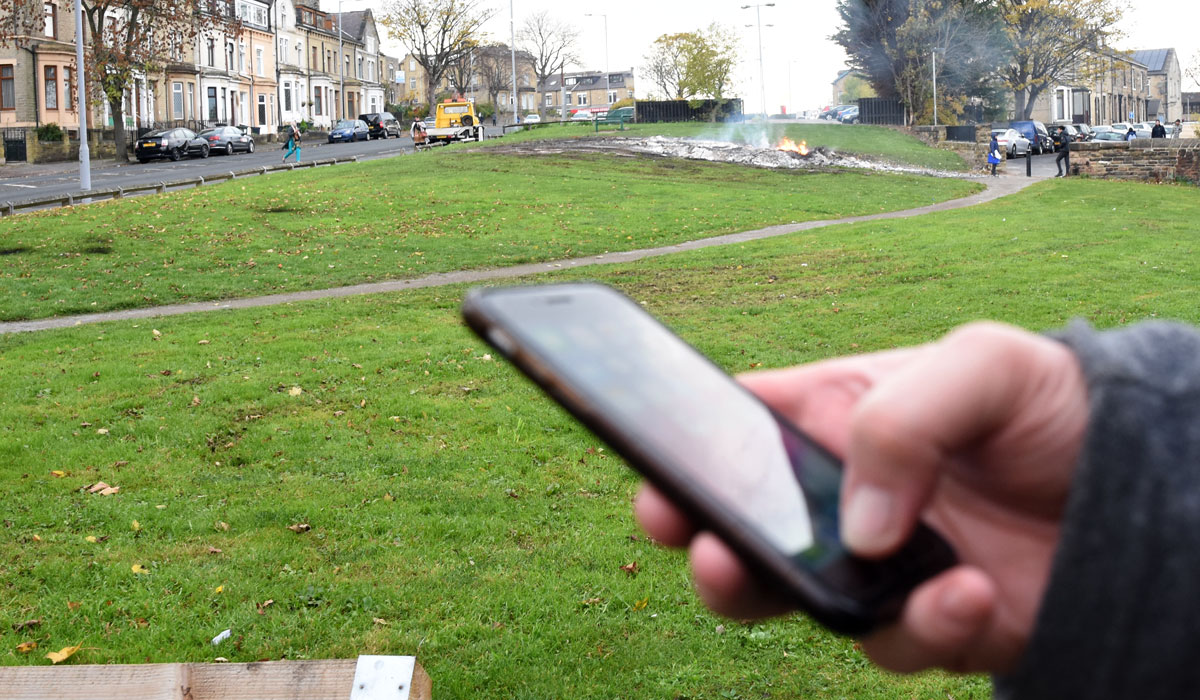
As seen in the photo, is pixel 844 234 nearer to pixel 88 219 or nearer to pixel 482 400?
pixel 482 400

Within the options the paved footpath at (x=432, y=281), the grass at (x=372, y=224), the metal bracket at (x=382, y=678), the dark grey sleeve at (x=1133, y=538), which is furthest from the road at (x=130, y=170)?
the dark grey sleeve at (x=1133, y=538)

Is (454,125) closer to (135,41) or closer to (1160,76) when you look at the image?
(135,41)

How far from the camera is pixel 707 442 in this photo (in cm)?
134

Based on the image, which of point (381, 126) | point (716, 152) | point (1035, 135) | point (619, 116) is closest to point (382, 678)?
point (716, 152)

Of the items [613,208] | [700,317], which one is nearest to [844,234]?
[613,208]

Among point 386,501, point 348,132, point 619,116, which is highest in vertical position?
point 619,116

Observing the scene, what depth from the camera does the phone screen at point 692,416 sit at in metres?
1.26

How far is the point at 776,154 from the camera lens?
46.1 meters

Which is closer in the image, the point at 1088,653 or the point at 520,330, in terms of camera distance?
the point at 1088,653

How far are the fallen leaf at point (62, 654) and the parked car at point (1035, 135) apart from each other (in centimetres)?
6190

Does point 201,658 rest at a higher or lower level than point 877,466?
lower

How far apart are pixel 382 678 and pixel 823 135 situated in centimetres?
5558

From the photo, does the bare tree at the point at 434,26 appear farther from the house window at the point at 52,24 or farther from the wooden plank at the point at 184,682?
the wooden plank at the point at 184,682

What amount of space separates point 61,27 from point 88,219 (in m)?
41.3
